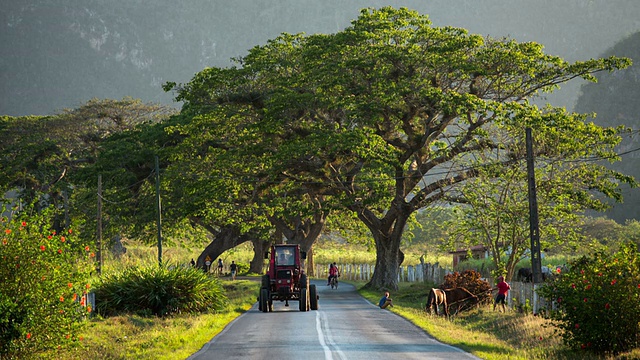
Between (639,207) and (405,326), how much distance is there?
10049 centimetres

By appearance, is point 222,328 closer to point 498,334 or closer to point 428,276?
point 498,334

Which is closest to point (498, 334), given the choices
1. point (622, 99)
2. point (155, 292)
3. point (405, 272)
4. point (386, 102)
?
point (155, 292)

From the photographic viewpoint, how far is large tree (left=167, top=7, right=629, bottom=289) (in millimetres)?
42406

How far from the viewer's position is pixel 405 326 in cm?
2855

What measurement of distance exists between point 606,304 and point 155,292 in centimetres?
1685

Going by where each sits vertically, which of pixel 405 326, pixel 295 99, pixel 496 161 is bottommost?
pixel 405 326

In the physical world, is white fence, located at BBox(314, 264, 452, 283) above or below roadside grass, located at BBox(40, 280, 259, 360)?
above

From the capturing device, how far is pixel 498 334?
1135 inches

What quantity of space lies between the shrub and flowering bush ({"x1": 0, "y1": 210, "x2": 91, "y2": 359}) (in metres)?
11.7

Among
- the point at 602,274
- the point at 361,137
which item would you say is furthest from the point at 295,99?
the point at 602,274

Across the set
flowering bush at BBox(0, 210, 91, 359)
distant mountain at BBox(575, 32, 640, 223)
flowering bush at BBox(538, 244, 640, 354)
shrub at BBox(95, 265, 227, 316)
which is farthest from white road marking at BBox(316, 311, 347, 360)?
distant mountain at BBox(575, 32, 640, 223)

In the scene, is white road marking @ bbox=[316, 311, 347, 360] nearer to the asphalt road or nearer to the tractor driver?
the asphalt road

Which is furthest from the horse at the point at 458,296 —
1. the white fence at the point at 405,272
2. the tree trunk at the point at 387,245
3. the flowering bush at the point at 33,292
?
the flowering bush at the point at 33,292

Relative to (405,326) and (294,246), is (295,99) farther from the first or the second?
(405,326)
